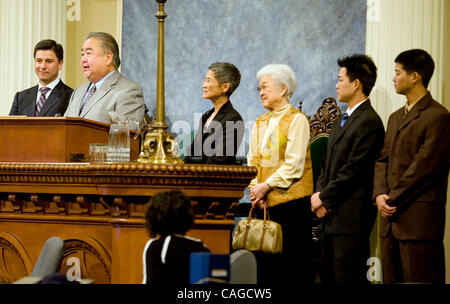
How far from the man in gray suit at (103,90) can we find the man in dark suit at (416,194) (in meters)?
1.59

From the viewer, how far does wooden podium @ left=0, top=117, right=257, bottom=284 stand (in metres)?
3.07

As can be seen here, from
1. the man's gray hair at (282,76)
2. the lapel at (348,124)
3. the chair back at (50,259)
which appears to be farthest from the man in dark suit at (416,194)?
the chair back at (50,259)

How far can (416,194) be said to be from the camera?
4215 millimetres

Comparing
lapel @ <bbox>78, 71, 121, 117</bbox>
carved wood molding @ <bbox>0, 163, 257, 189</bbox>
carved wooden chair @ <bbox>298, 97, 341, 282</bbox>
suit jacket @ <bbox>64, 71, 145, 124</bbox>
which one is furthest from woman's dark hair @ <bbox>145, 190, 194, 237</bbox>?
carved wooden chair @ <bbox>298, 97, 341, 282</bbox>

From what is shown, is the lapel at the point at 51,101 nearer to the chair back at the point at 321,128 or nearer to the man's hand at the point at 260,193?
the man's hand at the point at 260,193

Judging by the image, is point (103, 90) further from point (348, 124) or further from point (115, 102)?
point (348, 124)

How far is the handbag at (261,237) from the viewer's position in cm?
430

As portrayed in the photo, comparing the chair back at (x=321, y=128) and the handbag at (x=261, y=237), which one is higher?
the chair back at (x=321, y=128)

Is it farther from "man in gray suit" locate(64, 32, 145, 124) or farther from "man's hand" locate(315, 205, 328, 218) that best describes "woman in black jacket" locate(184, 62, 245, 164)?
"man's hand" locate(315, 205, 328, 218)

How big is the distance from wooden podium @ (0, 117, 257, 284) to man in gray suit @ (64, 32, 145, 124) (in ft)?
1.54

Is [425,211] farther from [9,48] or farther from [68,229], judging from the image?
[9,48]

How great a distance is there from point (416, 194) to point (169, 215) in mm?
2256

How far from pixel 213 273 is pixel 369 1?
13.9 feet
